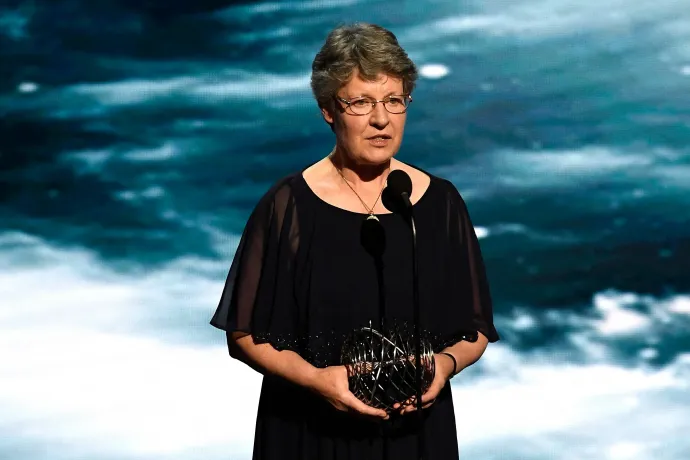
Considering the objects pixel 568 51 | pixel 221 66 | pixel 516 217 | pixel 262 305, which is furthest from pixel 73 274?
pixel 262 305

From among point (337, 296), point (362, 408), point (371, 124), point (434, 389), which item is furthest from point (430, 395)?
point (371, 124)

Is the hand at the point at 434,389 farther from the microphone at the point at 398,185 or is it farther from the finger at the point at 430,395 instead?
the microphone at the point at 398,185

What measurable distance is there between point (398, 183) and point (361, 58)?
0.26 meters

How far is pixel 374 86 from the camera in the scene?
2453 millimetres

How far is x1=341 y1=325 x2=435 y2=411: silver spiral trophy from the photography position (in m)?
2.34

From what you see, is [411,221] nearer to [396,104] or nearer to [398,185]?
[398,185]

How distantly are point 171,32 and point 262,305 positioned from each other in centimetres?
271

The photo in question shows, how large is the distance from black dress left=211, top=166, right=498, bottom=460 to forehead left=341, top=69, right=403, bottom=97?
0.24 meters

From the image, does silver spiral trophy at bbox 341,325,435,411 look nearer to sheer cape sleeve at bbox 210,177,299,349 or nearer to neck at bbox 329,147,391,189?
sheer cape sleeve at bbox 210,177,299,349

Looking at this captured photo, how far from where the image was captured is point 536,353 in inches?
179

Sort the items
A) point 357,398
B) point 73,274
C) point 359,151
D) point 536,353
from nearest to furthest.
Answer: point 357,398
point 359,151
point 536,353
point 73,274

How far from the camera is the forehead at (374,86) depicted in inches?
96.3

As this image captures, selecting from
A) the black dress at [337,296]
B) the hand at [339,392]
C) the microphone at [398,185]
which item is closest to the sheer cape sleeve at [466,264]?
the black dress at [337,296]

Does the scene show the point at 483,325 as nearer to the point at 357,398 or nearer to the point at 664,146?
the point at 357,398
